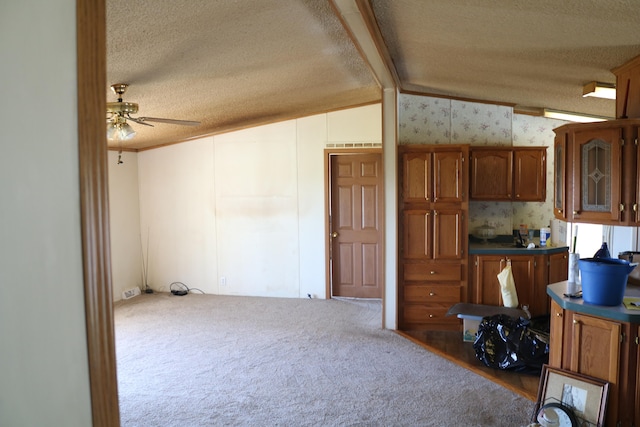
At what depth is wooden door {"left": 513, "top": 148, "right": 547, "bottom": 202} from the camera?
16.1 ft

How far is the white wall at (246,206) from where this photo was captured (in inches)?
241

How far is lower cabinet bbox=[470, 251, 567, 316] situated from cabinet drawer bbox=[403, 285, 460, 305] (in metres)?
0.20

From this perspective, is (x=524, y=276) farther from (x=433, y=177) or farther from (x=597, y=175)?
(x=597, y=175)

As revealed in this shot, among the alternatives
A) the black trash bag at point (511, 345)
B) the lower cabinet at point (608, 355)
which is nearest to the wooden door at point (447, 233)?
the black trash bag at point (511, 345)

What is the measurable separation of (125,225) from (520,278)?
532cm

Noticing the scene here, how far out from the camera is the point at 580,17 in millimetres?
2424

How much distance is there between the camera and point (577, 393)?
2.69m

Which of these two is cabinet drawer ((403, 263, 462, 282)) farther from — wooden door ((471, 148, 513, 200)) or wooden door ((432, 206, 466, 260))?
wooden door ((471, 148, 513, 200))

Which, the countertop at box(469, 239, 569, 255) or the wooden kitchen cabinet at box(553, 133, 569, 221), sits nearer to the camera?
the wooden kitchen cabinet at box(553, 133, 569, 221)

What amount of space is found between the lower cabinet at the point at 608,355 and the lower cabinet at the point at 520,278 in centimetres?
183

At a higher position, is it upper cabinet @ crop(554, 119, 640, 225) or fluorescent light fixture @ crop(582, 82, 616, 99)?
fluorescent light fixture @ crop(582, 82, 616, 99)

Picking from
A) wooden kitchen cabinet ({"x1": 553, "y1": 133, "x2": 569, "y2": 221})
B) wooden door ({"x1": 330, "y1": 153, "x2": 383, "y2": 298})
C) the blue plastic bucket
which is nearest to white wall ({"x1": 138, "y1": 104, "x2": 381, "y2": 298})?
wooden door ({"x1": 330, "y1": 153, "x2": 383, "y2": 298})

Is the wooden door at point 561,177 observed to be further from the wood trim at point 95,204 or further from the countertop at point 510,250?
the wood trim at point 95,204

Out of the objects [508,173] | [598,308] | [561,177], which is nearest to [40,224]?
[598,308]
